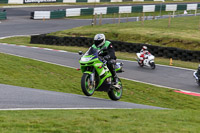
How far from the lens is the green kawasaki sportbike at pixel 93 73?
9.64 m

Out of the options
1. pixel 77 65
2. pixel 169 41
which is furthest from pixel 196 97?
pixel 169 41

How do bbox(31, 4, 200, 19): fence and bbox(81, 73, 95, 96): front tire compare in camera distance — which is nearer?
bbox(81, 73, 95, 96): front tire

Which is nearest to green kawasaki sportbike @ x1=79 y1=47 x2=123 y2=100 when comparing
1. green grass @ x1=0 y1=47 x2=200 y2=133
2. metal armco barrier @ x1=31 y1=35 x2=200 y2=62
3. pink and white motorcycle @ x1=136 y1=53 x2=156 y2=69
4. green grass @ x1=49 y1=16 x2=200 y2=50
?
green grass @ x1=0 y1=47 x2=200 y2=133

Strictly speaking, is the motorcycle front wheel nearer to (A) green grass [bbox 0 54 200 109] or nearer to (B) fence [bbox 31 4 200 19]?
(A) green grass [bbox 0 54 200 109]

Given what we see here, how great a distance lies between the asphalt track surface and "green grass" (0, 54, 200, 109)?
1.99 metres

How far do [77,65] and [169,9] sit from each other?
3464 cm

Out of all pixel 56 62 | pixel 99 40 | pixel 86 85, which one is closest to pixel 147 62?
pixel 56 62

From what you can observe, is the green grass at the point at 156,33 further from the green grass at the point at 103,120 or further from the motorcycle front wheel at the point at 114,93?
the motorcycle front wheel at the point at 114,93

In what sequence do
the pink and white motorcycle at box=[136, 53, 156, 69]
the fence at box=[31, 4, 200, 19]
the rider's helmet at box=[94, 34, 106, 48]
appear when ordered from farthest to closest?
the fence at box=[31, 4, 200, 19] → the pink and white motorcycle at box=[136, 53, 156, 69] → the rider's helmet at box=[94, 34, 106, 48]

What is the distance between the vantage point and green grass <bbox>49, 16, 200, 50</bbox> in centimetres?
2585

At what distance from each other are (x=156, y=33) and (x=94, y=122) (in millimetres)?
22761

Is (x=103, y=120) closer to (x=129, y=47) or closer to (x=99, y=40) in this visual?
(x=99, y=40)

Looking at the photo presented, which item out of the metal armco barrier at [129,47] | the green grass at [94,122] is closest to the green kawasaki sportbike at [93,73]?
the green grass at [94,122]

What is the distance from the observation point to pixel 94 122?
650 centimetres
